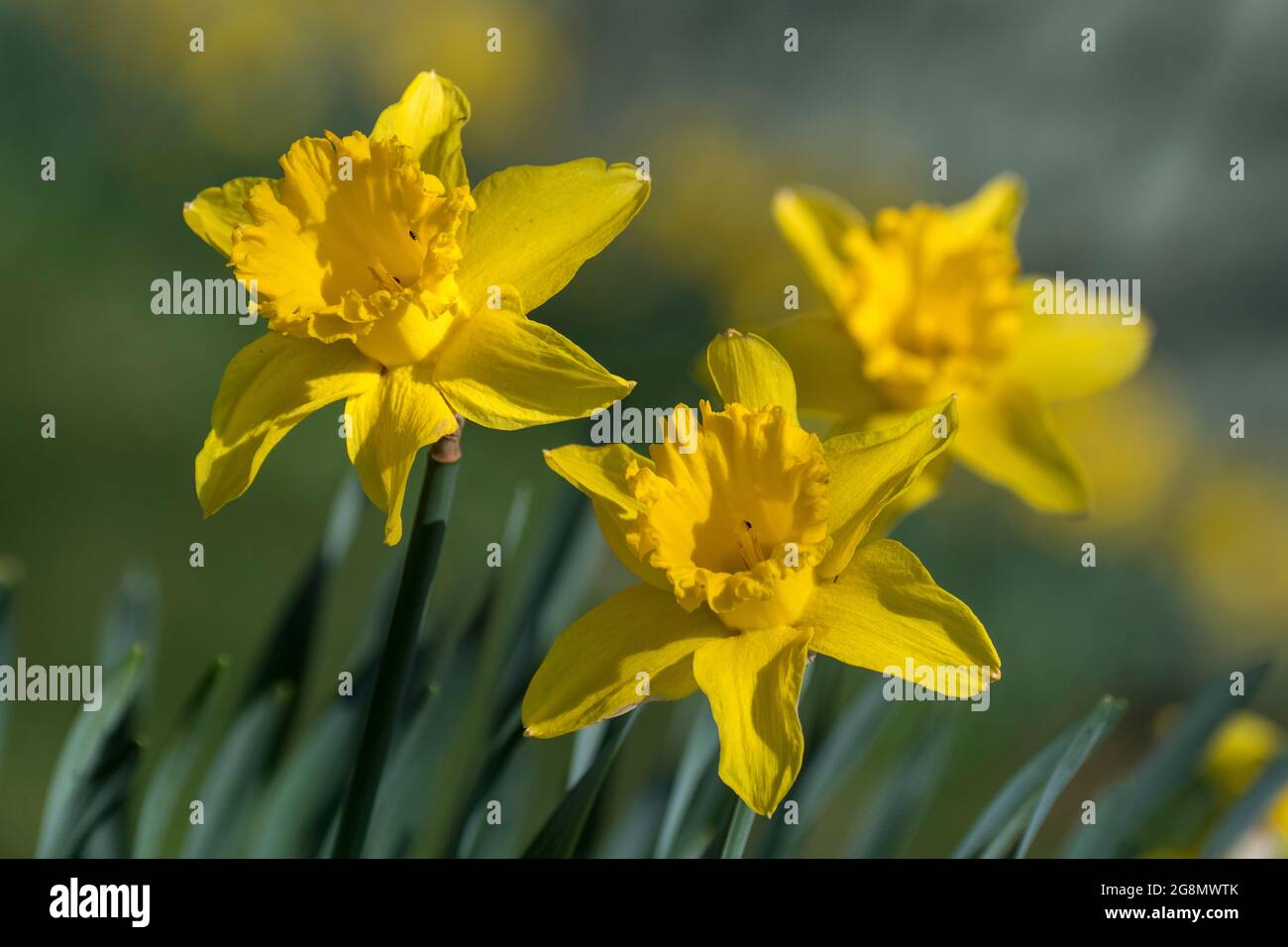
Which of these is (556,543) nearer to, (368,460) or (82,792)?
(368,460)

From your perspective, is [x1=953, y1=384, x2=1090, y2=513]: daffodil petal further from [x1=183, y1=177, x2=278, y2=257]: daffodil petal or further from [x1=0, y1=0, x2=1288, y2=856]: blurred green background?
[x1=183, y1=177, x2=278, y2=257]: daffodil petal

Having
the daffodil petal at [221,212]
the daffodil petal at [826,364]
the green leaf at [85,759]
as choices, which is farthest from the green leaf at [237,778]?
the daffodil petal at [826,364]

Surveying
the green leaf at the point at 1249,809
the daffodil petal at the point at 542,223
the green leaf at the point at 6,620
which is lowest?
the green leaf at the point at 1249,809

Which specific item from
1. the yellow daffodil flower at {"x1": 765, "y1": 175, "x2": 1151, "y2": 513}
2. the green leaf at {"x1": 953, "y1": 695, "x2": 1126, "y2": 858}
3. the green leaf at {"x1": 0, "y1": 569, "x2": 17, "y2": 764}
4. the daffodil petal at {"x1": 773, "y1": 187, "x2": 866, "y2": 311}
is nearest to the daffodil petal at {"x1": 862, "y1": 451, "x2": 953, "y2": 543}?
the yellow daffodil flower at {"x1": 765, "y1": 175, "x2": 1151, "y2": 513}

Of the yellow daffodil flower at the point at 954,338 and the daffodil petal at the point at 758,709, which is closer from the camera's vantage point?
the daffodil petal at the point at 758,709

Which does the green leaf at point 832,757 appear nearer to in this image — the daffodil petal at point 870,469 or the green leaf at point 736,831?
the green leaf at point 736,831

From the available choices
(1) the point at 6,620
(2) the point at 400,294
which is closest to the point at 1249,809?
(2) the point at 400,294

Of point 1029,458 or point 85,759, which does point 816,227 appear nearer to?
point 1029,458
